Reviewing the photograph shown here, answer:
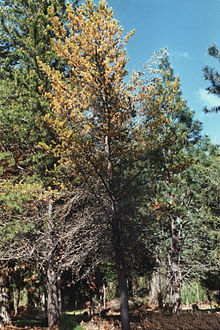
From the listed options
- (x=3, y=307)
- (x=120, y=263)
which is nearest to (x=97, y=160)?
(x=120, y=263)

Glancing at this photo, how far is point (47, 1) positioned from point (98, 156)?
29.6 ft

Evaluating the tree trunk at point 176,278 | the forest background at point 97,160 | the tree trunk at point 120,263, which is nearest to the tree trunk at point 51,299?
the forest background at point 97,160

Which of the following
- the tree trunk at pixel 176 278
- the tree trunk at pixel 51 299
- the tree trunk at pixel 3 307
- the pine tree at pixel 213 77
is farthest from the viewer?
the tree trunk at pixel 3 307

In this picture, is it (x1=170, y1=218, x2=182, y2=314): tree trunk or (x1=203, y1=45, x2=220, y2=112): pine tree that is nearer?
(x1=203, y1=45, x2=220, y2=112): pine tree

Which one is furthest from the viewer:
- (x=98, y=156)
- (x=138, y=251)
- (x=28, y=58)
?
(x=28, y=58)

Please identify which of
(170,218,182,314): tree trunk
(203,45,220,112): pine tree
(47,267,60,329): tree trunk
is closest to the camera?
(203,45,220,112): pine tree

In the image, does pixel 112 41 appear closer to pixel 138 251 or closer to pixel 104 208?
pixel 104 208

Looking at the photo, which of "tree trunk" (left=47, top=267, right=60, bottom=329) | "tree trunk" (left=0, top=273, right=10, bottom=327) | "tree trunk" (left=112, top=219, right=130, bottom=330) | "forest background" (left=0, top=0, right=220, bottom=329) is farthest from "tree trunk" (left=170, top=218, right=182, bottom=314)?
"tree trunk" (left=0, top=273, right=10, bottom=327)

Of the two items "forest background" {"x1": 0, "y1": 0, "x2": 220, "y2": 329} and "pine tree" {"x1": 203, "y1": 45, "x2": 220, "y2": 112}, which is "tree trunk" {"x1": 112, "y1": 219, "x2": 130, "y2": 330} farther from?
"pine tree" {"x1": 203, "y1": 45, "x2": 220, "y2": 112}

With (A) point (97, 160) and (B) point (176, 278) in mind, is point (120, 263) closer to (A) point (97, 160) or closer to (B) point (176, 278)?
(A) point (97, 160)

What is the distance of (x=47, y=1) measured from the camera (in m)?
11.5

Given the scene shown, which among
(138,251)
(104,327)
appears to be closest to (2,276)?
(104,327)

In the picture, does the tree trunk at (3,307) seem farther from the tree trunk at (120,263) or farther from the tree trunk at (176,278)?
the tree trunk at (176,278)

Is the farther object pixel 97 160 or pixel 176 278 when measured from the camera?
pixel 176 278
